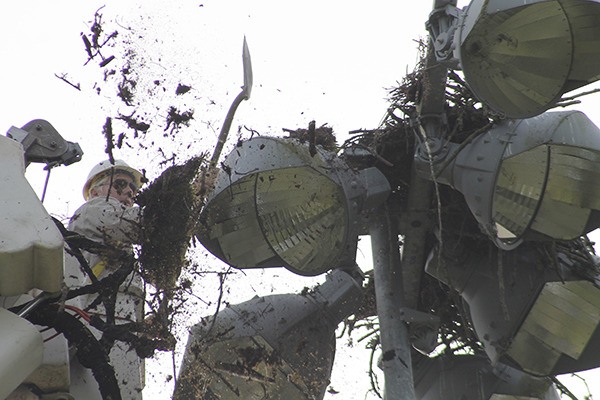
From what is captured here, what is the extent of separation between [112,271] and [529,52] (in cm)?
Answer: 170

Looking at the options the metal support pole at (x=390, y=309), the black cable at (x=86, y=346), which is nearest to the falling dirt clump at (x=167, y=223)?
the black cable at (x=86, y=346)

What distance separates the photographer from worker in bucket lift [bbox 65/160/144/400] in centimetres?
310

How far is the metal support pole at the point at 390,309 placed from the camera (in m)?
3.74

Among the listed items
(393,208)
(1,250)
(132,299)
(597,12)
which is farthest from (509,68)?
(1,250)

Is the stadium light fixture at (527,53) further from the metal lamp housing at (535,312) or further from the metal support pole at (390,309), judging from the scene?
the metal support pole at (390,309)

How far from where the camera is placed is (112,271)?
11.8 feet

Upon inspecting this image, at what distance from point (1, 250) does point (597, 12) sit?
7.13ft

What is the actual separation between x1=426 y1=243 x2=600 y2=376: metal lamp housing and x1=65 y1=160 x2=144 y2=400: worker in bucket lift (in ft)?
4.28

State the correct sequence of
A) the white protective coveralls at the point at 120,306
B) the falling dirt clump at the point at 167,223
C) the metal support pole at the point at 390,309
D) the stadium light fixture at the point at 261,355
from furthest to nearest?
the stadium light fixture at the point at 261,355
the metal support pole at the point at 390,309
the falling dirt clump at the point at 167,223
the white protective coveralls at the point at 120,306

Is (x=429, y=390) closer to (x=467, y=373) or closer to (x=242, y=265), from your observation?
(x=467, y=373)

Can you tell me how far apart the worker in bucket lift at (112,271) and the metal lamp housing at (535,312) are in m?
1.30

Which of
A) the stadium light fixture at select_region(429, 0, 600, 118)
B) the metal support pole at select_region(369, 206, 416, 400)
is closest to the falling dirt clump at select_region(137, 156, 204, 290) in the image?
the metal support pole at select_region(369, 206, 416, 400)

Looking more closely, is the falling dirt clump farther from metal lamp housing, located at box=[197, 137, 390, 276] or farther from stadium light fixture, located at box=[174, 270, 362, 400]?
stadium light fixture, located at box=[174, 270, 362, 400]

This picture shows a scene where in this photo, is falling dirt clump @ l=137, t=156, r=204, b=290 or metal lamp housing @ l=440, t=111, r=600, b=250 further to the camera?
metal lamp housing @ l=440, t=111, r=600, b=250
